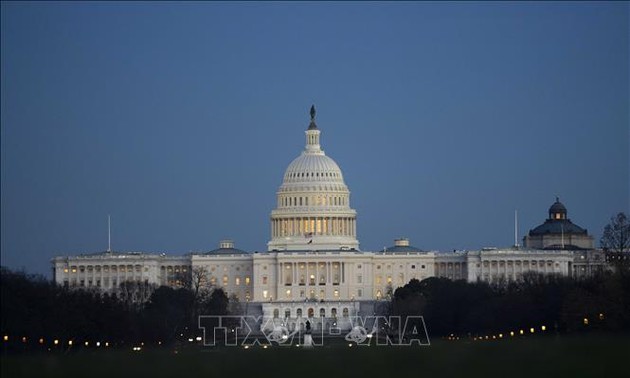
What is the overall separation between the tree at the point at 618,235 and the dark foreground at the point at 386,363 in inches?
3555

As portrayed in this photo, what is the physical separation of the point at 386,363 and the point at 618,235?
95938mm

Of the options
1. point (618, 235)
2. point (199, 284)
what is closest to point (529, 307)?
point (618, 235)

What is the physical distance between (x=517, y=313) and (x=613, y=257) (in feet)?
44.6

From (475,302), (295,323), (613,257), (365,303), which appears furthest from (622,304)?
(365,303)

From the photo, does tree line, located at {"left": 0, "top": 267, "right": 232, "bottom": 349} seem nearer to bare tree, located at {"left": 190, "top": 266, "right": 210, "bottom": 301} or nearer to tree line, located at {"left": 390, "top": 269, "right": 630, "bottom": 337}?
tree line, located at {"left": 390, "top": 269, "right": 630, "bottom": 337}

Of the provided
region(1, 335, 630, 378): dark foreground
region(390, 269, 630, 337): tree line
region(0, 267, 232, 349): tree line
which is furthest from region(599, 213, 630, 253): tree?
region(1, 335, 630, 378): dark foreground

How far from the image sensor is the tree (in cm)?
11538

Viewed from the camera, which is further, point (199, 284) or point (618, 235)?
point (199, 284)

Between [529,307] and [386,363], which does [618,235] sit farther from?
[386,363]

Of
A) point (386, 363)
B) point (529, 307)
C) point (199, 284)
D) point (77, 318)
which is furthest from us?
point (199, 284)

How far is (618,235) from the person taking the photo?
118 m

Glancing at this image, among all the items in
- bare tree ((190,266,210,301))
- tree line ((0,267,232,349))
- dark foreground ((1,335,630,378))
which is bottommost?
dark foreground ((1,335,630,378))

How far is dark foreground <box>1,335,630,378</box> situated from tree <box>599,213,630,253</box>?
3555 inches

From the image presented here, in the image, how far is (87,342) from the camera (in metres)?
82.0
